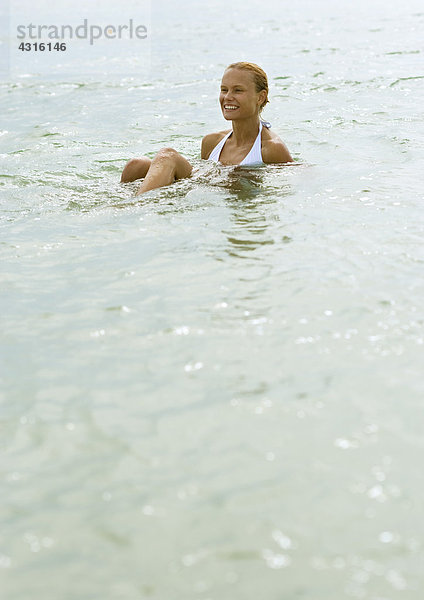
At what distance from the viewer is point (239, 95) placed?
6.36m

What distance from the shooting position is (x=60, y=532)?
231 cm

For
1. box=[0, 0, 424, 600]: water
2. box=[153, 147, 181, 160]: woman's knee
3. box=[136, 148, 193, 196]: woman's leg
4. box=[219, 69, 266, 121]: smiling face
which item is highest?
box=[219, 69, 266, 121]: smiling face

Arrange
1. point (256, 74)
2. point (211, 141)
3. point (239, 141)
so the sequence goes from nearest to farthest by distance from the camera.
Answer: point (256, 74) → point (239, 141) → point (211, 141)

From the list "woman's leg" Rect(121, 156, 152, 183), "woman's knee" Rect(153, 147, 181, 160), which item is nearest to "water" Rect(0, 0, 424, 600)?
"woman's leg" Rect(121, 156, 152, 183)

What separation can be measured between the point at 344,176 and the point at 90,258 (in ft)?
9.46

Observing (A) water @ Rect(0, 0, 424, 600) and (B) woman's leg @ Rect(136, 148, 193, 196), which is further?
(B) woman's leg @ Rect(136, 148, 193, 196)

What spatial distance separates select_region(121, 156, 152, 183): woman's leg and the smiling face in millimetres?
857

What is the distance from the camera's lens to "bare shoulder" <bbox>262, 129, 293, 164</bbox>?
6516 millimetres

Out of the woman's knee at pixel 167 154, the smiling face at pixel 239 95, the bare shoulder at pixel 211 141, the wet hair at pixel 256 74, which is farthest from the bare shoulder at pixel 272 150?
the woman's knee at pixel 167 154

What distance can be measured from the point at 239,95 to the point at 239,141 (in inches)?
19.5

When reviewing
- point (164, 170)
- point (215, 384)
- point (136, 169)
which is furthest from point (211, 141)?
point (215, 384)

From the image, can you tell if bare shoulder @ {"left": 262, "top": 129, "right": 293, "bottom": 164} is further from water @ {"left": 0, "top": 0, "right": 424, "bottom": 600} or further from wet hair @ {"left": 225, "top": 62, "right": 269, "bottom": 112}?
wet hair @ {"left": 225, "top": 62, "right": 269, "bottom": 112}

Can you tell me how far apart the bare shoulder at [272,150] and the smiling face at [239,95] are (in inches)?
10.8

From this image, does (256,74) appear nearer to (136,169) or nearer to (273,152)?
(273,152)
